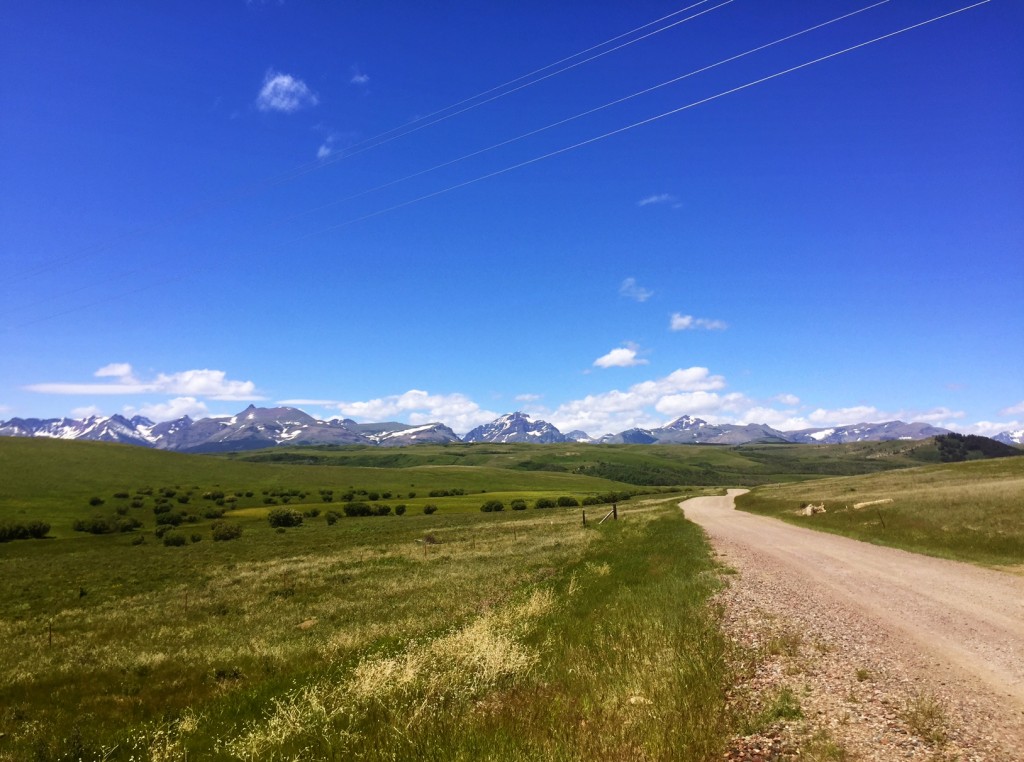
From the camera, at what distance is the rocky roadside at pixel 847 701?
7578 millimetres

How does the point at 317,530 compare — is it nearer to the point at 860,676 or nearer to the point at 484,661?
the point at 484,661

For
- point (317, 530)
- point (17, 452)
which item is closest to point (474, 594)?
point (317, 530)

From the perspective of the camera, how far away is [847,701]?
30.7ft

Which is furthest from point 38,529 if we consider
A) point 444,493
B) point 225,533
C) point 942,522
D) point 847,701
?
point 942,522

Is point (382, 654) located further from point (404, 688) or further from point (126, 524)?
point (126, 524)

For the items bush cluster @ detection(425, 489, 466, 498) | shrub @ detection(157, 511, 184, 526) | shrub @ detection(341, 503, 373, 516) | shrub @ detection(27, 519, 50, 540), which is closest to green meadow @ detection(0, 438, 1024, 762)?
shrub @ detection(27, 519, 50, 540)

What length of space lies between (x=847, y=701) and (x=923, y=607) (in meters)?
9.83

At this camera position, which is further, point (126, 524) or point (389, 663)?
point (126, 524)

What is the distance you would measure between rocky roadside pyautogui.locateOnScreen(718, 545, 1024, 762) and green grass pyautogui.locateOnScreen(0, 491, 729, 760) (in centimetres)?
74

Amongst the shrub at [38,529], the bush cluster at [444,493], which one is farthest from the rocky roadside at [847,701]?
the bush cluster at [444,493]

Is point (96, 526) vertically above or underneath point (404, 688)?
underneath

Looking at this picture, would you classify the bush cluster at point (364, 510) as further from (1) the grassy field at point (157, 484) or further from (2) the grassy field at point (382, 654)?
(2) the grassy field at point (382, 654)

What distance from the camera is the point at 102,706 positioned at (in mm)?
14945

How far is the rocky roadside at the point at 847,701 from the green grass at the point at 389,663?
0.74m
